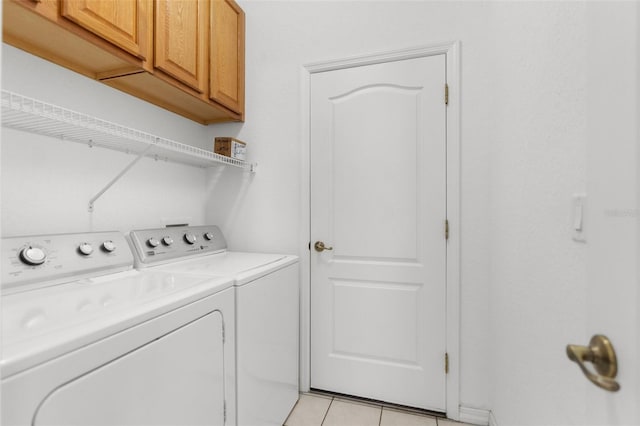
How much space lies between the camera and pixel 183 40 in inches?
64.5

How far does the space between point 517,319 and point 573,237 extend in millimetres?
562

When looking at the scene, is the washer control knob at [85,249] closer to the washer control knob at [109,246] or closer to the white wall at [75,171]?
the washer control knob at [109,246]

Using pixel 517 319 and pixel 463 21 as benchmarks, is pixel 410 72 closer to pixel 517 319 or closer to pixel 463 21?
pixel 463 21

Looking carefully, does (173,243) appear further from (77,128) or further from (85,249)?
(77,128)

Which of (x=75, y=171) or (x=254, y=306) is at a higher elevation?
(x=75, y=171)

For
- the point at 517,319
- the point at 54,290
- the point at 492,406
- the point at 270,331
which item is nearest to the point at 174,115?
the point at 54,290

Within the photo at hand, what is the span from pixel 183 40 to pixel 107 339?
1.49 meters

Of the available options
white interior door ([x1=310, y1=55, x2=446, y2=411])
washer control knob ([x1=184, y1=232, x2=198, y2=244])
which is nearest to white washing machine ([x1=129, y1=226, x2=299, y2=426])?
washer control knob ([x1=184, y1=232, x2=198, y2=244])

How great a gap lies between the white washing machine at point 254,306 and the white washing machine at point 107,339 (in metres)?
0.07

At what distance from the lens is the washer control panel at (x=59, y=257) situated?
1.05m

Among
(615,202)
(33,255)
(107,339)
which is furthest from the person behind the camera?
(33,255)

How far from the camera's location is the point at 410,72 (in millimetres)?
1876

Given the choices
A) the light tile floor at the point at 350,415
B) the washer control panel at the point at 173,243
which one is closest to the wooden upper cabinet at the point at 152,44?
the washer control panel at the point at 173,243

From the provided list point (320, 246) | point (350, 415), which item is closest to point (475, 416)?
point (350, 415)
